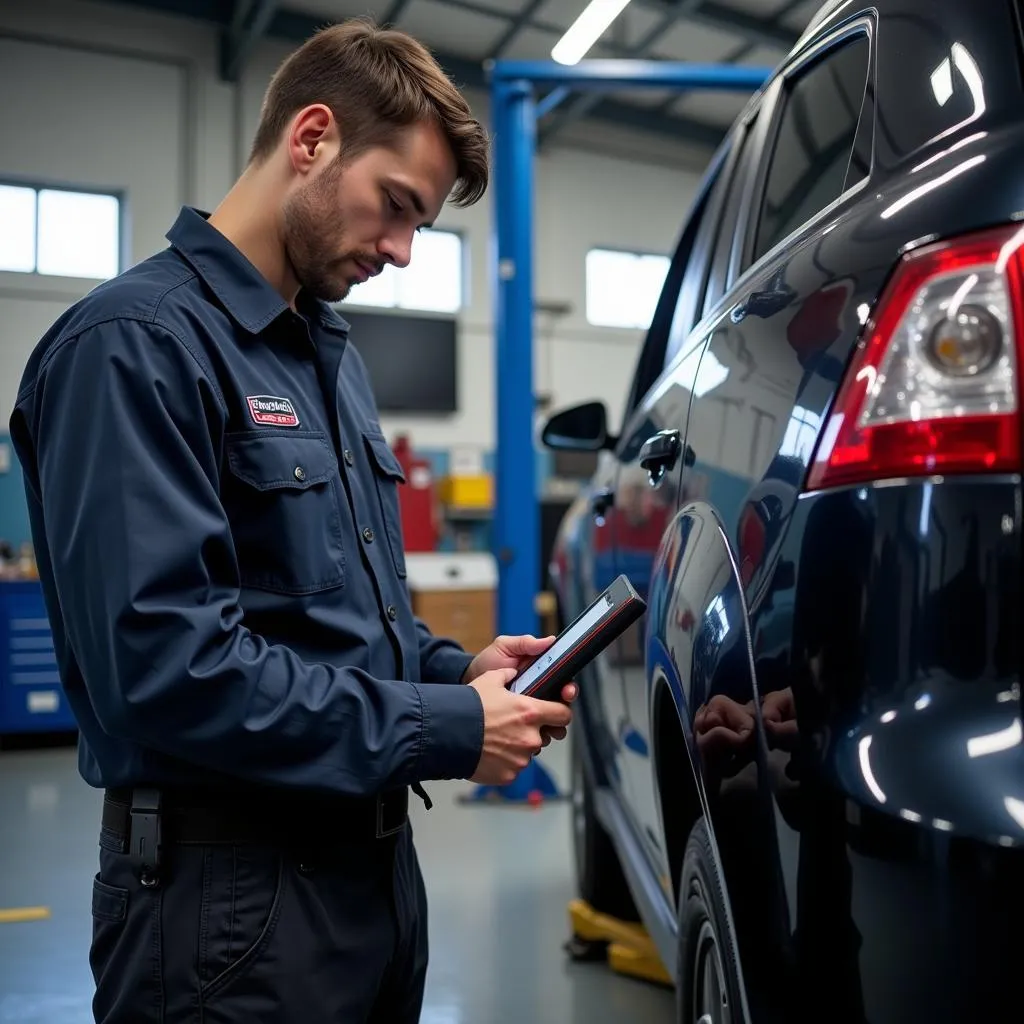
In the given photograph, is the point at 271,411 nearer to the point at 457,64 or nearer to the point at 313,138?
the point at 313,138

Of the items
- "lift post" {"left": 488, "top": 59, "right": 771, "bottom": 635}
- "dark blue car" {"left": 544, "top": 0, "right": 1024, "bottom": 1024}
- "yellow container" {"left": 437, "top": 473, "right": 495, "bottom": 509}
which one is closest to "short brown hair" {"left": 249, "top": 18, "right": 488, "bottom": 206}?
"dark blue car" {"left": 544, "top": 0, "right": 1024, "bottom": 1024}

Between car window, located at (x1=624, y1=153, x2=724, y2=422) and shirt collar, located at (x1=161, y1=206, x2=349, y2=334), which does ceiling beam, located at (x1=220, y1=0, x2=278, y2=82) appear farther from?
shirt collar, located at (x1=161, y1=206, x2=349, y2=334)

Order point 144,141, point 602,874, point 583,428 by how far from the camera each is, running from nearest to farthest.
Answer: point 583,428, point 602,874, point 144,141

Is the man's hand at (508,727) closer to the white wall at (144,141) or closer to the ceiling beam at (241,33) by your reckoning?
the white wall at (144,141)

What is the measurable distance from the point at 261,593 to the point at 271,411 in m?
0.19

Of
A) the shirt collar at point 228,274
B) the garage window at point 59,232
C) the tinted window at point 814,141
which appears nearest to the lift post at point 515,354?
the tinted window at point 814,141

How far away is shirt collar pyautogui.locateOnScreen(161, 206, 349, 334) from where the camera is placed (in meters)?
1.15

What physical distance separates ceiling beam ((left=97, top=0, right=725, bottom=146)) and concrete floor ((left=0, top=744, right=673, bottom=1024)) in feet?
14.4

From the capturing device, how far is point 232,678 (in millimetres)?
945

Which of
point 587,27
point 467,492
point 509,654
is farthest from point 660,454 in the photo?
point 467,492

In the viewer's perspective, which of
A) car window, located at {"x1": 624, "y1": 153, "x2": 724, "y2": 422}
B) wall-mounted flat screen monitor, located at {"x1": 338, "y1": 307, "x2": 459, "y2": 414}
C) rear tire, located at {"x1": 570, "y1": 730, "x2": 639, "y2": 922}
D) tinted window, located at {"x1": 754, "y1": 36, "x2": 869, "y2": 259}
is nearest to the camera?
tinted window, located at {"x1": 754, "y1": 36, "x2": 869, "y2": 259}

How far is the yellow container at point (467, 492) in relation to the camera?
8.29 meters

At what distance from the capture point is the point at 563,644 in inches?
46.8

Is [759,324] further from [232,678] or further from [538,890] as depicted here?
[538,890]
